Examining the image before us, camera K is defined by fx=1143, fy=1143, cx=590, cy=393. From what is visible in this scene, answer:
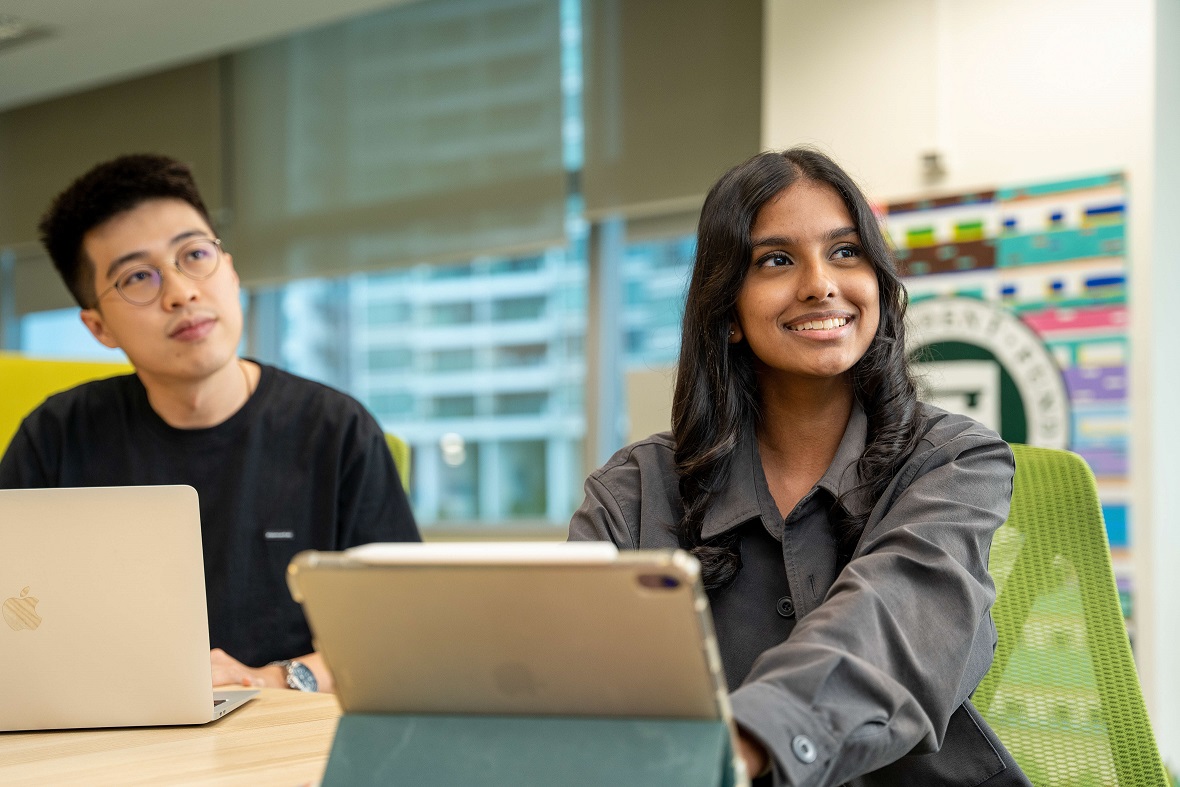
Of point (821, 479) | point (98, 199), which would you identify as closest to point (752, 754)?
point (821, 479)

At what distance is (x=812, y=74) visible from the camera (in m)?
3.30

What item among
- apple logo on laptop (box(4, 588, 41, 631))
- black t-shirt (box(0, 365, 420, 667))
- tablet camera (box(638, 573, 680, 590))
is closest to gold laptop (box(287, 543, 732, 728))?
tablet camera (box(638, 573, 680, 590))

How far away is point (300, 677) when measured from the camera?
1.66m

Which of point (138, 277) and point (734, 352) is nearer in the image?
point (734, 352)

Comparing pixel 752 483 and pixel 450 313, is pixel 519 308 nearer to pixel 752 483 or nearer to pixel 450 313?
pixel 450 313

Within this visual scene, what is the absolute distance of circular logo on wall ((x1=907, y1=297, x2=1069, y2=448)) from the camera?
2871mm

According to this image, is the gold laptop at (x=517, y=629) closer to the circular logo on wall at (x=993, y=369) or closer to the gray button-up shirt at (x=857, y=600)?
the gray button-up shirt at (x=857, y=600)

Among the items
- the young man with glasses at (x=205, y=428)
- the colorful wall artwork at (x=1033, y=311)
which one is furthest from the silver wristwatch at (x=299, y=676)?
the colorful wall artwork at (x=1033, y=311)

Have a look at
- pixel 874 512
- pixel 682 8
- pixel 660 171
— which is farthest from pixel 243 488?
pixel 682 8

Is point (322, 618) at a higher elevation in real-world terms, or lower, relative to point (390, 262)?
lower

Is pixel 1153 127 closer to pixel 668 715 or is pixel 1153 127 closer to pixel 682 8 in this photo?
pixel 682 8

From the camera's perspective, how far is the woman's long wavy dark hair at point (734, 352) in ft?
4.50

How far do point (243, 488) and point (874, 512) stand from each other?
3.71 feet

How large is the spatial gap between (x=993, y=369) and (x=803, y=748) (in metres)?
2.34
